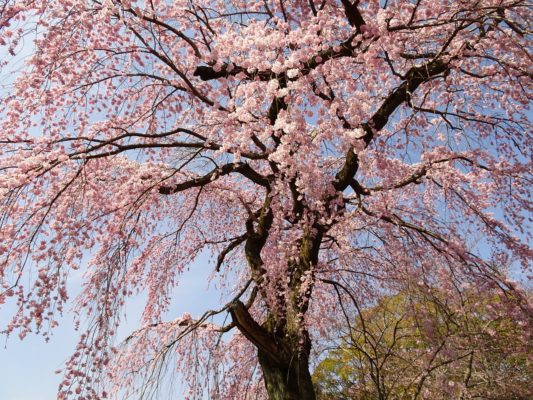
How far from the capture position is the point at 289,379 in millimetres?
4977

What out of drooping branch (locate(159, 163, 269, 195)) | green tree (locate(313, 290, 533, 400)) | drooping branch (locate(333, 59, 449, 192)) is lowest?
green tree (locate(313, 290, 533, 400))

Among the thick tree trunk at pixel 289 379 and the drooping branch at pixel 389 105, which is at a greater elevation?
the drooping branch at pixel 389 105

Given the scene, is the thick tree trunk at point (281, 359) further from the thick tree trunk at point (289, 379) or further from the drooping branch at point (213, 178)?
the drooping branch at point (213, 178)

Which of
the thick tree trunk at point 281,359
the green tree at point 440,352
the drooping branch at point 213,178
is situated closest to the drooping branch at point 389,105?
the drooping branch at point 213,178

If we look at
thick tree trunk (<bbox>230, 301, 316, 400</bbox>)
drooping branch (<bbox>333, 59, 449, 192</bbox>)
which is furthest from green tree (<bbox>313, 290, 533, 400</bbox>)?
drooping branch (<bbox>333, 59, 449, 192</bbox>)

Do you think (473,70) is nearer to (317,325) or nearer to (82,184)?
(317,325)

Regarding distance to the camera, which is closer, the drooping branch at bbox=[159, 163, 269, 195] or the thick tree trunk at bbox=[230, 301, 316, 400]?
the thick tree trunk at bbox=[230, 301, 316, 400]

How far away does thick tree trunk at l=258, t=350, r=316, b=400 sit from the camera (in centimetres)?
488

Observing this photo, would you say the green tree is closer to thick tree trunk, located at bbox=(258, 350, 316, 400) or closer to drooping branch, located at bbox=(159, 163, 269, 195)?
thick tree trunk, located at bbox=(258, 350, 316, 400)

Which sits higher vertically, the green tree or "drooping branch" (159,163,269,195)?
"drooping branch" (159,163,269,195)

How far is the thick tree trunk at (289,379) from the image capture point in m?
4.88

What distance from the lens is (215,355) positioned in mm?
5391

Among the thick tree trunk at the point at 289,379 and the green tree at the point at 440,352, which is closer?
the thick tree trunk at the point at 289,379

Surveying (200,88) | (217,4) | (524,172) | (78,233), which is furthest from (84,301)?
(524,172)
